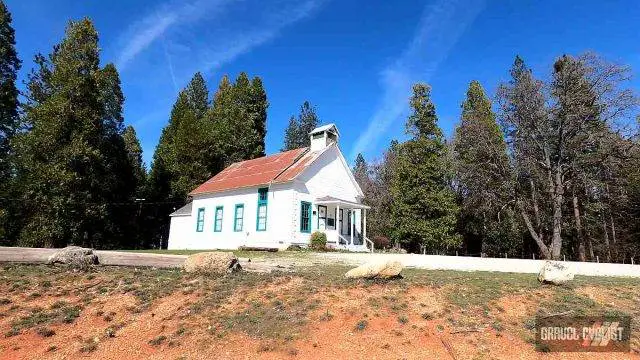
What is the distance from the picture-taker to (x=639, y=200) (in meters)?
33.4

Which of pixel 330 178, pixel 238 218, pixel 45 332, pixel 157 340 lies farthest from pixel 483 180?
pixel 45 332

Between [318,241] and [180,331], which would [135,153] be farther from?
[180,331]

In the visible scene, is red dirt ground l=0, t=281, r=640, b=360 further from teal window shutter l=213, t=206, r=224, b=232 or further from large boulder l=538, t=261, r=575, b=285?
teal window shutter l=213, t=206, r=224, b=232

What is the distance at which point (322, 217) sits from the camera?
28156mm

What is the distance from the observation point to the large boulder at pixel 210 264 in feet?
39.5

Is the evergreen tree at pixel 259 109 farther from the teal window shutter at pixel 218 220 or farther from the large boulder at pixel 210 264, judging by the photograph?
the large boulder at pixel 210 264

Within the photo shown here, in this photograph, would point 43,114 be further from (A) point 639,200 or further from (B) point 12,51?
(A) point 639,200

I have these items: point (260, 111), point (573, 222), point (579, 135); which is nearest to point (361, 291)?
point (579, 135)

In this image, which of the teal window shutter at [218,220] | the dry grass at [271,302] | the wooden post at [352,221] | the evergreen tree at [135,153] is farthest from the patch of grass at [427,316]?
the evergreen tree at [135,153]

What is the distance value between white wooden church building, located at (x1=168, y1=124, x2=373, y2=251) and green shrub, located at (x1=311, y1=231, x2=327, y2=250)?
64cm

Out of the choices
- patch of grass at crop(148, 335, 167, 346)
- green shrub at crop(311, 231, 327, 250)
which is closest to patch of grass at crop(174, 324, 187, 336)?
patch of grass at crop(148, 335, 167, 346)

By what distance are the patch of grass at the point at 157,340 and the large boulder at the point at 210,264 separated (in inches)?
144

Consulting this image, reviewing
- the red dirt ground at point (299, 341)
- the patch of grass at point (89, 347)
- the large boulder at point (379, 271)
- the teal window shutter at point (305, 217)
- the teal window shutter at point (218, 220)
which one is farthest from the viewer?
the teal window shutter at point (218, 220)

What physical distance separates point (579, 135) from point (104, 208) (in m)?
33.6
